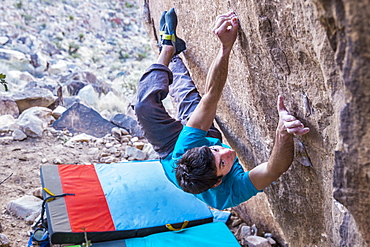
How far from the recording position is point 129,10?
22.4 m

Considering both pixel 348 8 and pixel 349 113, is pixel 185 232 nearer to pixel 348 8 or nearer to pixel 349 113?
pixel 349 113

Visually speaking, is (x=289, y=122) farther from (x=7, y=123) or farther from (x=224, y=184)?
(x=7, y=123)

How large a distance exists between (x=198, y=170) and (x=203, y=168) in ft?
0.12

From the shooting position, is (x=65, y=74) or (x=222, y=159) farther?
(x=65, y=74)

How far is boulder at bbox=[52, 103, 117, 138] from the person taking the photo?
5.28 m

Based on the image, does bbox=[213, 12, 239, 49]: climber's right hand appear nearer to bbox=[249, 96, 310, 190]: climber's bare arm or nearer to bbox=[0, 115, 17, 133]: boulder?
bbox=[249, 96, 310, 190]: climber's bare arm

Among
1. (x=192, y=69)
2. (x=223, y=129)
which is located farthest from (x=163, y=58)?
(x=223, y=129)

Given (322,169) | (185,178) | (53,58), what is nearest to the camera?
(322,169)

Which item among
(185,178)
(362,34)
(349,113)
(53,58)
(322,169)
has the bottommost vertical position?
(53,58)

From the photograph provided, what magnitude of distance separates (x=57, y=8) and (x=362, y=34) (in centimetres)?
2018

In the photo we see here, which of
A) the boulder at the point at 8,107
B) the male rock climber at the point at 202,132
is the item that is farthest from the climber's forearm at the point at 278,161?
the boulder at the point at 8,107

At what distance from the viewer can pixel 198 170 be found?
84.2 inches

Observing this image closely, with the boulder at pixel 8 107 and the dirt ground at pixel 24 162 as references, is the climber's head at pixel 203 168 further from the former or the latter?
the boulder at pixel 8 107


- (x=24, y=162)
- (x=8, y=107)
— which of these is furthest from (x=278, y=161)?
(x=8, y=107)
